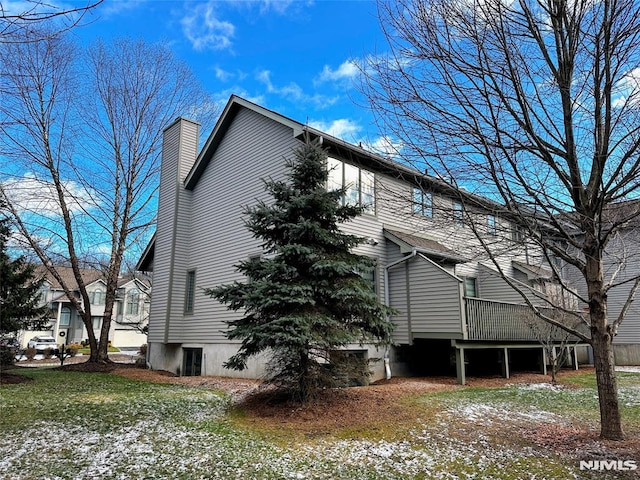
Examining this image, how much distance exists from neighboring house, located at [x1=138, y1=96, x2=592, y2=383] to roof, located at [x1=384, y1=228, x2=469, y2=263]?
0.18ft

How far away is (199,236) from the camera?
16375 millimetres

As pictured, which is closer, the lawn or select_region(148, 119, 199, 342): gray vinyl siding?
the lawn

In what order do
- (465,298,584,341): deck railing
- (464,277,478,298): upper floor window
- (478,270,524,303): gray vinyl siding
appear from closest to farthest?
(465,298,584,341): deck railing → (464,277,478,298): upper floor window → (478,270,524,303): gray vinyl siding

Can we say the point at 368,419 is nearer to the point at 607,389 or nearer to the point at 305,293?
the point at 305,293

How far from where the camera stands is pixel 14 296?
1220 centimetres

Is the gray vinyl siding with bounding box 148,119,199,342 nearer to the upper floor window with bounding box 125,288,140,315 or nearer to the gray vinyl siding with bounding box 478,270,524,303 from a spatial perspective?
the gray vinyl siding with bounding box 478,270,524,303

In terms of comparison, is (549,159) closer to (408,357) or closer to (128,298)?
(408,357)

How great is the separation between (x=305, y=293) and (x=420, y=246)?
21.7ft

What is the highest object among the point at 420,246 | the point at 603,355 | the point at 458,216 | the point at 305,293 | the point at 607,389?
the point at 420,246

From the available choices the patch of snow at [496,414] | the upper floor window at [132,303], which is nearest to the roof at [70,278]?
the upper floor window at [132,303]

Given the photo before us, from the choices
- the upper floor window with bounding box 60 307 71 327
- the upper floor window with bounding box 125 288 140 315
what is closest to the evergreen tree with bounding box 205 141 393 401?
the upper floor window with bounding box 125 288 140 315

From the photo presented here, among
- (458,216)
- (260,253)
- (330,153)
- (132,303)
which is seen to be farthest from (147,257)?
(132,303)

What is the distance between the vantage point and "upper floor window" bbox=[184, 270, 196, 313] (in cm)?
1609

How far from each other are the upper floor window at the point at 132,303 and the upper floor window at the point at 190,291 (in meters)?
32.7
